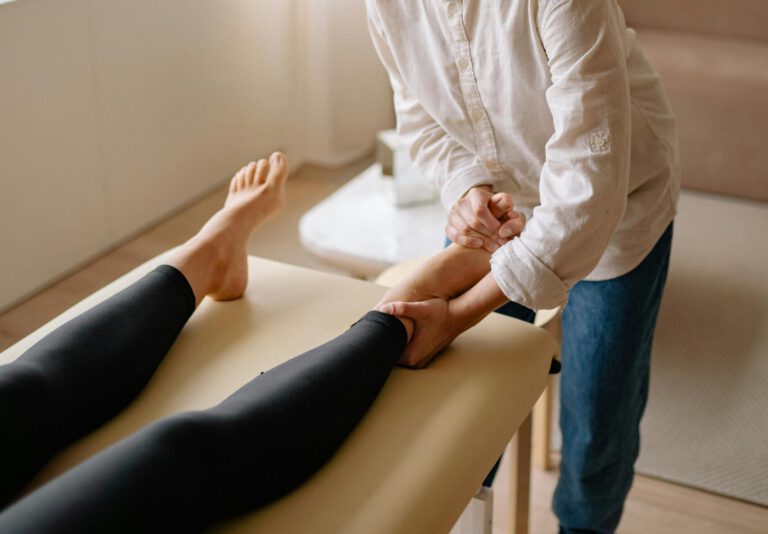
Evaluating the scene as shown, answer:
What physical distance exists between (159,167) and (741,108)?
1.48 metres

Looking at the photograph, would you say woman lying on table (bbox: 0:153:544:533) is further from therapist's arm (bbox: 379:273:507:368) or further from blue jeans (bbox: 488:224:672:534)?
blue jeans (bbox: 488:224:672:534)

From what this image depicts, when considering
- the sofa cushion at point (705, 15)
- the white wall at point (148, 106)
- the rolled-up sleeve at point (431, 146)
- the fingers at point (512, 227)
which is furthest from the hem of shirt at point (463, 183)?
the sofa cushion at point (705, 15)

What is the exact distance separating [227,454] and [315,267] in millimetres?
1645

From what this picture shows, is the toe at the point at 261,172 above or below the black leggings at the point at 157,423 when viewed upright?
above

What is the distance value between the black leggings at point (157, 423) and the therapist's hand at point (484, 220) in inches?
7.3

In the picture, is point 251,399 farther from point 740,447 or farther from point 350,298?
point 740,447

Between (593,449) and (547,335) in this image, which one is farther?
(593,449)

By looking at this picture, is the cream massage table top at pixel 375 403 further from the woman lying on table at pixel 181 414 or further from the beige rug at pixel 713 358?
the beige rug at pixel 713 358

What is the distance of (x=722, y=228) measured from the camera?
2.52 metres

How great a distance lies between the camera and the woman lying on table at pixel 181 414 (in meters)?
0.83

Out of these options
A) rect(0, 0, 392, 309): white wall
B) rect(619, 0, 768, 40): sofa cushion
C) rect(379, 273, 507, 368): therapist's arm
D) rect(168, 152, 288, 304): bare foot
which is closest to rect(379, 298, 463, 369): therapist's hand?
rect(379, 273, 507, 368): therapist's arm

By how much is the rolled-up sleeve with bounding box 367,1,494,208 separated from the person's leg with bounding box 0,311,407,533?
0.29 metres

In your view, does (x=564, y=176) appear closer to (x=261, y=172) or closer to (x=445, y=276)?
(x=445, y=276)

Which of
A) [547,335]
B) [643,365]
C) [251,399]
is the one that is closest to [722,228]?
[643,365]
